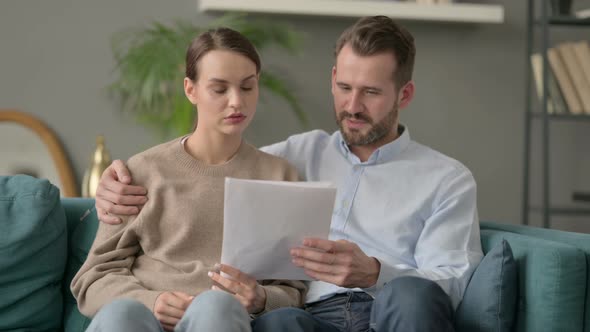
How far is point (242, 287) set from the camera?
1674 mm

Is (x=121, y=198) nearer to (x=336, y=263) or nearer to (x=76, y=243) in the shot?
(x=76, y=243)

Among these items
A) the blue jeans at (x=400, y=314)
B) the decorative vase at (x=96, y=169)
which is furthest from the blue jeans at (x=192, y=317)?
the decorative vase at (x=96, y=169)

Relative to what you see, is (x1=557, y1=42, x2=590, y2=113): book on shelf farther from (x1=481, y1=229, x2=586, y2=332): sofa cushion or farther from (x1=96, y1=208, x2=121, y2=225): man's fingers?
(x1=96, y1=208, x2=121, y2=225): man's fingers

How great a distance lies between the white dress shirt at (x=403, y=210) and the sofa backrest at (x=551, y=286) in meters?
0.13

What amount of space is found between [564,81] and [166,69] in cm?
167

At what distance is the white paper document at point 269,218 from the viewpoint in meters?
1.60

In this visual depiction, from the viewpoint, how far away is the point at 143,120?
3.30 metres

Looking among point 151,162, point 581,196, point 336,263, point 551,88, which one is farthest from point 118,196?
point 581,196

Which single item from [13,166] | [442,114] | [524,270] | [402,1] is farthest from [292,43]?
[524,270]

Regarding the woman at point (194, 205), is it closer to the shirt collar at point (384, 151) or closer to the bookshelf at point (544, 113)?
the shirt collar at point (384, 151)

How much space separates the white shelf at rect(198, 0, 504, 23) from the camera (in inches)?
133

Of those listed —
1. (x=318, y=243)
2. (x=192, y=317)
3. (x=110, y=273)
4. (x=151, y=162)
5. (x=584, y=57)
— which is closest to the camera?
(x=192, y=317)

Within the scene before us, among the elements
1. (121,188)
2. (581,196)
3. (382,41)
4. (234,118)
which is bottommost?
(581,196)

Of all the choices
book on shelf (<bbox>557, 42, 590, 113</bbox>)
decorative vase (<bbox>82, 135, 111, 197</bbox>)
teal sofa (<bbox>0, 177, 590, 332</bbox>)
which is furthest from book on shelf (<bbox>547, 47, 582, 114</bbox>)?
decorative vase (<bbox>82, 135, 111, 197</bbox>)
